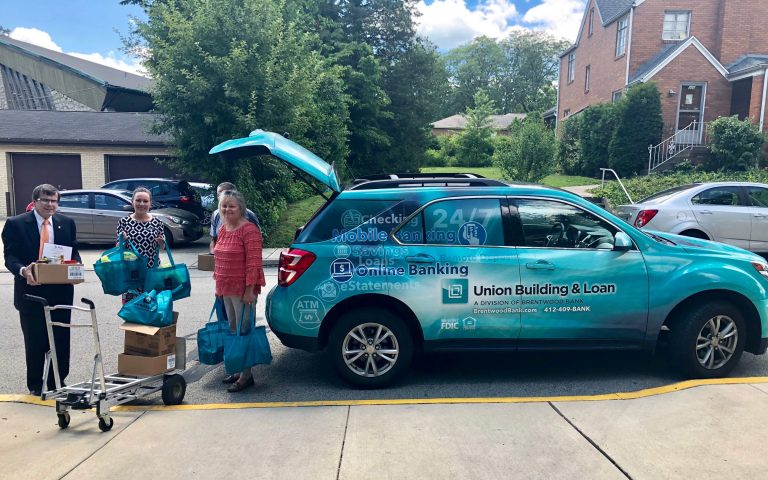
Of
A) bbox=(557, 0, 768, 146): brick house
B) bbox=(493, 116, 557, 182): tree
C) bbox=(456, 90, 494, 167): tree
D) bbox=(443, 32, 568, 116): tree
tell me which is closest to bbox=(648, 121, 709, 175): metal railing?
bbox=(557, 0, 768, 146): brick house

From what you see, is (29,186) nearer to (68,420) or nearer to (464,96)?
(68,420)

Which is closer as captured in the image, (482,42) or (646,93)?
(646,93)

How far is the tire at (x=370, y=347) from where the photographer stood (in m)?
4.59

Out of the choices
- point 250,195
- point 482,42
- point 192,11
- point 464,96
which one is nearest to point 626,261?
point 250,195

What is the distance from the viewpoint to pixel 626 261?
4625 mm

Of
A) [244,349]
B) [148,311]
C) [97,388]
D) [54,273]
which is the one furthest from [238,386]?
[54,273]

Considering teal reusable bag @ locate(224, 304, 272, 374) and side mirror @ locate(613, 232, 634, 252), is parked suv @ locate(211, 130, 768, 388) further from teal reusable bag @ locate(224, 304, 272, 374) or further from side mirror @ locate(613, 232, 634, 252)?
teal reusable bag @ locate(224, 304, 272, 374)

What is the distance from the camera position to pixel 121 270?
179 inches

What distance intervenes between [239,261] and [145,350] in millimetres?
991

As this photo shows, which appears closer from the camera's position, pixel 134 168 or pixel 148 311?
pixel 148 311

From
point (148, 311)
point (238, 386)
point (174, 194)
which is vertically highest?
point (174, 194)

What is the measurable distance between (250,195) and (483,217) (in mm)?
10191

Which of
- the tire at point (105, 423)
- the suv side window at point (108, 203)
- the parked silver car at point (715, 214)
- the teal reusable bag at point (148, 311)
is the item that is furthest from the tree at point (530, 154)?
the tire at point (105, 423)

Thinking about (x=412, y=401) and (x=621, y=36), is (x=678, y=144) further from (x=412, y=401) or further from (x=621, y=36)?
(x=412, y=401)
